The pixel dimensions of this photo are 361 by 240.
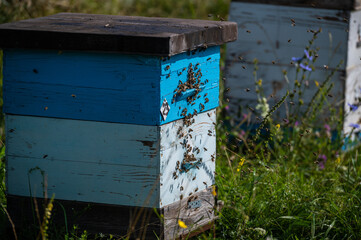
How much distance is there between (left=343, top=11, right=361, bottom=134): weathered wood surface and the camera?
166 inches

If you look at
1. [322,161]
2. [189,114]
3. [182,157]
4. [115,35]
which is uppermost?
[115,35]

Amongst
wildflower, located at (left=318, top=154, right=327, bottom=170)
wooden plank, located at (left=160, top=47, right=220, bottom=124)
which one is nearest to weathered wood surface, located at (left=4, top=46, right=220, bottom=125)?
wooden plank, located at (left=160, top=47, right=220, bottom=124)

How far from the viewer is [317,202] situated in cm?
308

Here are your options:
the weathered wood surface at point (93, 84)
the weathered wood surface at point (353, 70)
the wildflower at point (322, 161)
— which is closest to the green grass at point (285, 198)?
the wildflower at point (322, 161)

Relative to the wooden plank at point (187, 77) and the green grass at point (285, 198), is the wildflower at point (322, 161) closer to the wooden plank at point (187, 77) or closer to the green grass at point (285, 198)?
the green grass at point (285, 198)

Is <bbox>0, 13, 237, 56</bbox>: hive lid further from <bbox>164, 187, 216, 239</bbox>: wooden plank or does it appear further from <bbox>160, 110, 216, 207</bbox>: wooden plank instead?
<bbox>164, 187, 216, 239</bbox>: wooden plank

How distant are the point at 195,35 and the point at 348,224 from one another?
3.80ft

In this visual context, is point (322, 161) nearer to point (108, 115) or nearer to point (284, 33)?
point (284, 33)

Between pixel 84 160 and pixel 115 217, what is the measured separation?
277 mm

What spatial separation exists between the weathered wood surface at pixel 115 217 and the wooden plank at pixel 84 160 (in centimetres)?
3

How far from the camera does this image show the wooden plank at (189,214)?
2.58 metres

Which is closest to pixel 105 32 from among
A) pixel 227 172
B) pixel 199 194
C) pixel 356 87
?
pixel 199 194

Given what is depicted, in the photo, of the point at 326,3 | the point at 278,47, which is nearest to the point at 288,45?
the point at 278,47

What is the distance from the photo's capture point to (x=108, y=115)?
249 centimetres
